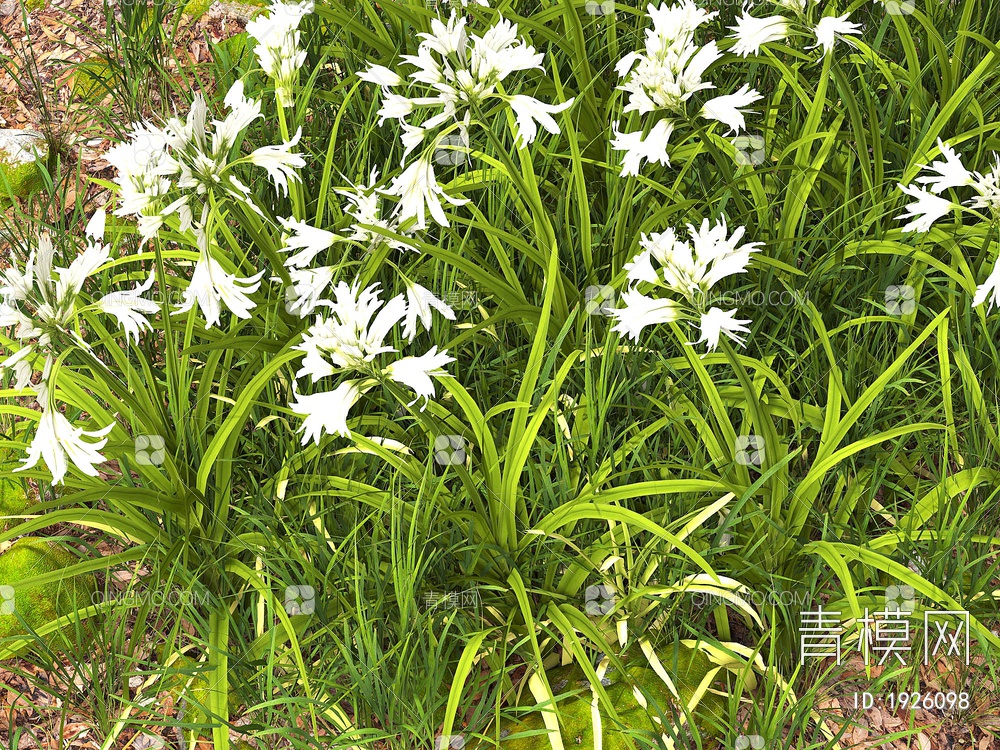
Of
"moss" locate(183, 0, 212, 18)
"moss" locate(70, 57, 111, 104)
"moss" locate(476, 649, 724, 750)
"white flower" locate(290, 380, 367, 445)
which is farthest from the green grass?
"moss" locate(183, 0, 212, 18)

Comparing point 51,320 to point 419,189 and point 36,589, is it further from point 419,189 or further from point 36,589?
point 36,589

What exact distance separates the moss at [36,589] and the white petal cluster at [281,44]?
131 cm

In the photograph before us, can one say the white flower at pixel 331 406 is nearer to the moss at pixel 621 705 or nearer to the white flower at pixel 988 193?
the moss at pixel 621 705

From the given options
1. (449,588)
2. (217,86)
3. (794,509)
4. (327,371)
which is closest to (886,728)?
(794,509)

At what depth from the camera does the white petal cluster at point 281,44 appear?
82.3 inches

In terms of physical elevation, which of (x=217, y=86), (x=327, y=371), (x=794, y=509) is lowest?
(x=794, y=509)

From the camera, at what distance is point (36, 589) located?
212 cm

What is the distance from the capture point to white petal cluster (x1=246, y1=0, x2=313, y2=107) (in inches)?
82.3

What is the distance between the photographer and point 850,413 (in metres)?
1.75

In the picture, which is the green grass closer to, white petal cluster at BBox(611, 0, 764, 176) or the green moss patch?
white petal cluster at BBox(611, 0, 764, 176)

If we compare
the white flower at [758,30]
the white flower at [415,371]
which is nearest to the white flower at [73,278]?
the white flower at [415,371]

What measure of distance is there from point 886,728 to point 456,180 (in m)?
1.67

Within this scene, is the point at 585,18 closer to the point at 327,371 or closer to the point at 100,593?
the point at 327,371

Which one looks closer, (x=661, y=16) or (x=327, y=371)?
(x=327, y=371)
